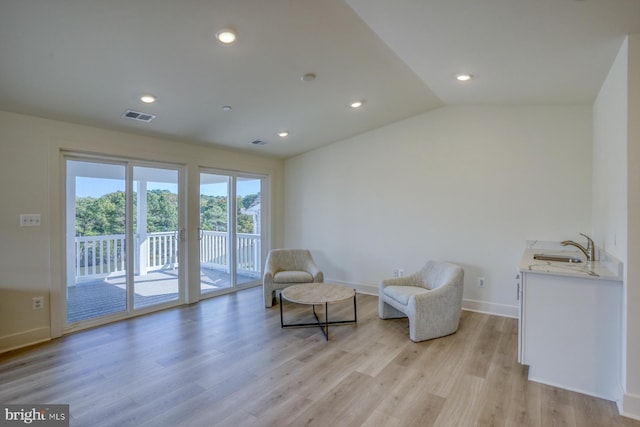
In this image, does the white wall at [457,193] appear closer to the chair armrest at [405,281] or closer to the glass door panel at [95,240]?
the chair armrest at [405,281]

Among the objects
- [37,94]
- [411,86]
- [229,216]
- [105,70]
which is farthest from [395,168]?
[37,94]

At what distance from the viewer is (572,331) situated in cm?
248

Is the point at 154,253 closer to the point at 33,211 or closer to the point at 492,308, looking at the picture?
the point at 33,211

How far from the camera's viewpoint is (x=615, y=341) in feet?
7.68

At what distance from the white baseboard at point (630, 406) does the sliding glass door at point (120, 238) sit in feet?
15.8

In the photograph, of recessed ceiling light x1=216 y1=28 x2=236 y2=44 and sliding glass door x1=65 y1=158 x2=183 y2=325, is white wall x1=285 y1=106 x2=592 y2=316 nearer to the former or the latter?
sliding glass door x1=65 y1=158 x2=183 y2=325

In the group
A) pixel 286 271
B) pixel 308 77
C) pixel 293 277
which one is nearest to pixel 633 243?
pixel 308 77

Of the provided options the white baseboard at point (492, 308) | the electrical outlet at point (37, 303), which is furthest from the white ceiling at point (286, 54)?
the white baseboard at point (492, 308)

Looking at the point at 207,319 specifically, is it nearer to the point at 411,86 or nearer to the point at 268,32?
the point at 268,32

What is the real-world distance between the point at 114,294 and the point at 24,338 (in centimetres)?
98

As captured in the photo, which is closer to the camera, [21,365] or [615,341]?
[615,341]

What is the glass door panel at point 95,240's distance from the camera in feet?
12.3

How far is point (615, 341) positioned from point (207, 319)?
3.99 meters

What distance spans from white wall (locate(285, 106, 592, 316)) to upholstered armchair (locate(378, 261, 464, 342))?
0.73 m
